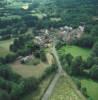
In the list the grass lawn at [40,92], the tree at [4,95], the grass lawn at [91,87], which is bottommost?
the grass lawn at [91,87]

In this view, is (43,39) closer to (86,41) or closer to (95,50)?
(86,41)

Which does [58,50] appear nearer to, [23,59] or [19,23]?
[23,59]

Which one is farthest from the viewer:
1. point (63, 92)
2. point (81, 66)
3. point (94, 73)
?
point (81, 66)

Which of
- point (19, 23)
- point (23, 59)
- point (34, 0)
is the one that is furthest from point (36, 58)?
point (34, 0)

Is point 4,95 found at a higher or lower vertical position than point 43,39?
higher

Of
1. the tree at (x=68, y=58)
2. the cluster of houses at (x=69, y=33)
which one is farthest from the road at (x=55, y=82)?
the cluster of houses at (x=69, y=33)

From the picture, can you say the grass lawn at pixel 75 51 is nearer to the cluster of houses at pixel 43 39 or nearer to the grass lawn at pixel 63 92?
the cluster of houses at pixel 43 39

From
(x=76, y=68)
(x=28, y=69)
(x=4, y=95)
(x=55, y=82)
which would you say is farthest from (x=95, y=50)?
(x=4, y=95)

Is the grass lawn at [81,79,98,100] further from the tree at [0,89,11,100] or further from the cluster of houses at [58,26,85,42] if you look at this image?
the cluster of houses at [58,26,85,42]
